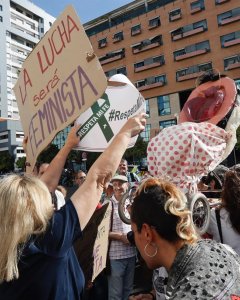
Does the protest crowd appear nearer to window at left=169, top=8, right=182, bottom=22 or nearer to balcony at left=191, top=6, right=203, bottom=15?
balcony at left=191, top=6, right=203, bottom=15

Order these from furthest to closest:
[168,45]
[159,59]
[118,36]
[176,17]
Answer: [118,36]
[159,59]
[168,45]
[176,17]

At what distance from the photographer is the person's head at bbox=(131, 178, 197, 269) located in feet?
3.94

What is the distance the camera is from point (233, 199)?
78.0 inches

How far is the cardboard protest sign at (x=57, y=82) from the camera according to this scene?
170 centimetres

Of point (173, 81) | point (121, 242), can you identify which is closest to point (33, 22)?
point (173, 81)

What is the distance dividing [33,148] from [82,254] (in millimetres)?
764

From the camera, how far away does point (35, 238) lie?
1206 millimetres

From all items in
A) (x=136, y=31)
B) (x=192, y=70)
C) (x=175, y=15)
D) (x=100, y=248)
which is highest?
(x=175, y=15)

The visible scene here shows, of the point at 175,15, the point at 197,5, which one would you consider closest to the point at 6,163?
the point at 175,15

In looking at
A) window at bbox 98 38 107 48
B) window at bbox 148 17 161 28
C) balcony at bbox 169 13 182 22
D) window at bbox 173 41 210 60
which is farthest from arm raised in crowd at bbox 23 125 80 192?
window at bbox 98 38 107 48

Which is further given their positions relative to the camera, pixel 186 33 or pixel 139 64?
pixel 139 64

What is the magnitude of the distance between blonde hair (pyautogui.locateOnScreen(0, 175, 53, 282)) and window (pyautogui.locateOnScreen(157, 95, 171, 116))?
116 ft

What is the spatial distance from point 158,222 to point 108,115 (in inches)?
58.4

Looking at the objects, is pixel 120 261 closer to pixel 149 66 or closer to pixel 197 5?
pixel 149 66
